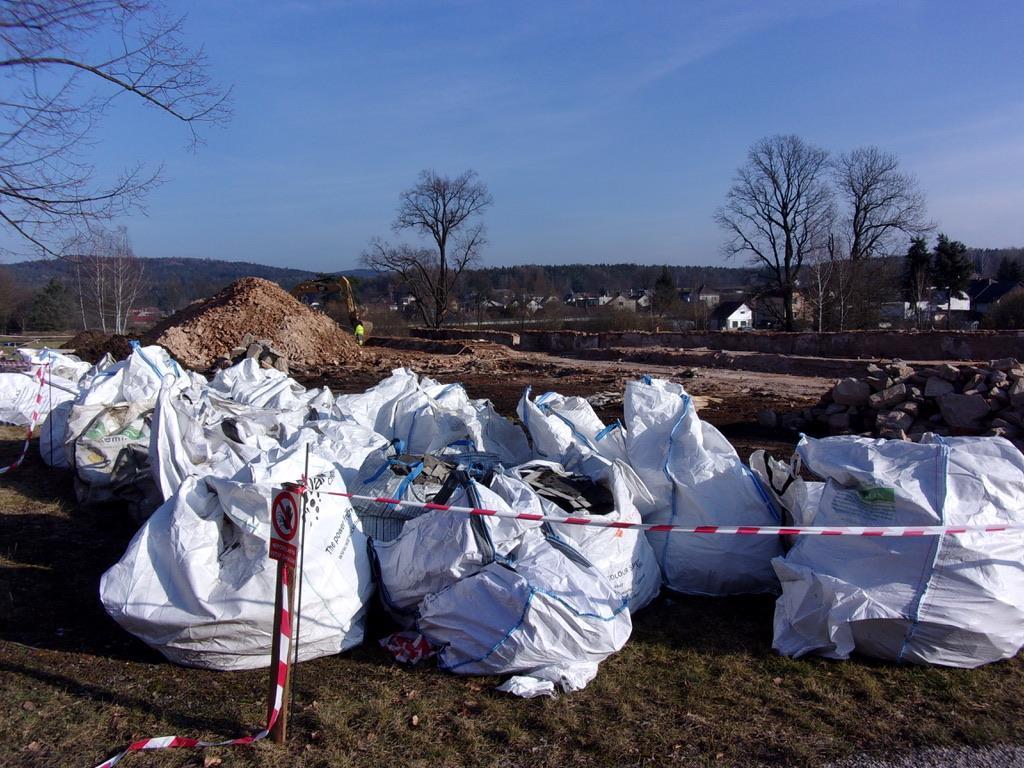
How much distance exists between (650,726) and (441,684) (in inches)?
36.8

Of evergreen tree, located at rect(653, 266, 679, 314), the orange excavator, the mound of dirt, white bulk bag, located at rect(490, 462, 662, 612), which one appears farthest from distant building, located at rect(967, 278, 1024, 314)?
white bulk bag, located at rect(490, 462, 662, 612)

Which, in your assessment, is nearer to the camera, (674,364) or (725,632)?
(725,632)

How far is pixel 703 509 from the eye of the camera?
4605 mm

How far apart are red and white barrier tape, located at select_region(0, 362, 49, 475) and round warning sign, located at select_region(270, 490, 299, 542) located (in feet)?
19.9

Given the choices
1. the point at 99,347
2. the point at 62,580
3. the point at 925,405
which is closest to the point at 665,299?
the point at 99,347

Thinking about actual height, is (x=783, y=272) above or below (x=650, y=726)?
above

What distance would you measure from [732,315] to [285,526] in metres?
61.7

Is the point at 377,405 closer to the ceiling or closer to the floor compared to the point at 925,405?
closer to the ceiling

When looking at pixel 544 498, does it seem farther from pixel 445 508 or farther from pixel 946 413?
pixel 946 413

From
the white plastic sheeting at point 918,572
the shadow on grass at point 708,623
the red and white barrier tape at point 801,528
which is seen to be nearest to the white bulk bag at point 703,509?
the shadow on grass at point 708,623

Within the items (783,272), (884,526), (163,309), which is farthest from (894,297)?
(163,309)

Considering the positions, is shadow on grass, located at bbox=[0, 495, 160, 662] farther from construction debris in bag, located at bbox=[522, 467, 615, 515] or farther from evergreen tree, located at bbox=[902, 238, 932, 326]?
evergreen tree, located at bbox=[902, 238, 932, 326]

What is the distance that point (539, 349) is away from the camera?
31359mm

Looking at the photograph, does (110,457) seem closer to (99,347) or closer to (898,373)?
(898,373)
